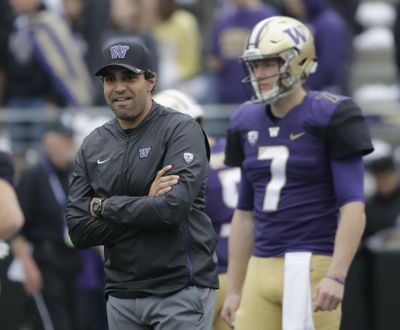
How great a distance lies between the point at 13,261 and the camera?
1037cm

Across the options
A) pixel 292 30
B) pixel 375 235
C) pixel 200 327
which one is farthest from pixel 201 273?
pixel 375 235

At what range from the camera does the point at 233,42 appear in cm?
1207

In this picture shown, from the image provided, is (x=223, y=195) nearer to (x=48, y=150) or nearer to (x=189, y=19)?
(x=48, y=150)

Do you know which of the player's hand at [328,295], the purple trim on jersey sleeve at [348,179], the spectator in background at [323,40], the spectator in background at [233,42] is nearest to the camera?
the player's hand at [328,295]

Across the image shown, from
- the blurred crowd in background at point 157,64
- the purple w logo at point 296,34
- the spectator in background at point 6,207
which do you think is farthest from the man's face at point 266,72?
the blurred crowd in background at point 157,64

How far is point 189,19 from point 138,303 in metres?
7.76

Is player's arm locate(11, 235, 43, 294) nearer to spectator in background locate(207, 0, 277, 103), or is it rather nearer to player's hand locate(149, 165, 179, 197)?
spectator in background locate(207, 0, 277, 103)

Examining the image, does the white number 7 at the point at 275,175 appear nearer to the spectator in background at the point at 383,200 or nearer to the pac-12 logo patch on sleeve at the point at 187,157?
the pac-12 logo patch on sleeve at the point at 187,157

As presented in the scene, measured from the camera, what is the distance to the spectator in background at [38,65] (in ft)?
42.4

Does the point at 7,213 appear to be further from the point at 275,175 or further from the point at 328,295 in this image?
the point at 328,295

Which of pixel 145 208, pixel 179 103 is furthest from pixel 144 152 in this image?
pixel 179 103

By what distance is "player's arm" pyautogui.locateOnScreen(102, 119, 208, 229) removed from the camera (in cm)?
581

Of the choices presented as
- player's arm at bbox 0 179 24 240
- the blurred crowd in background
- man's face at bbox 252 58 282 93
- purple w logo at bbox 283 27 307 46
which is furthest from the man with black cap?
the blurred crowd in background

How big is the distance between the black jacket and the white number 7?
0.68 meters
